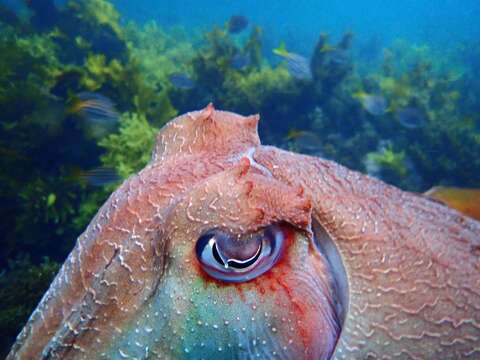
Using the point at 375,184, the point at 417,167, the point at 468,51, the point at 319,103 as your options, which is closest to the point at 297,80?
the point at 319,103

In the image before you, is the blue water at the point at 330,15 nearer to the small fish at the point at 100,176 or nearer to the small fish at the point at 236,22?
the small fish at the point at 236,22

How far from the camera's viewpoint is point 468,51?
3017cm

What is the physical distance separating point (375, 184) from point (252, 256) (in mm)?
736

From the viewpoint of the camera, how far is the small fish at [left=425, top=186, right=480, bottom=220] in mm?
2428

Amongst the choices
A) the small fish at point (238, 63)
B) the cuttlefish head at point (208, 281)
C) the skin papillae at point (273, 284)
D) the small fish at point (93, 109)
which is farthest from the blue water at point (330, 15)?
the cuttlefish head at point (208, 281)

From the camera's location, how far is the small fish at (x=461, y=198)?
2.43 metres

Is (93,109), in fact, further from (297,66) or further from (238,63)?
(297,66)

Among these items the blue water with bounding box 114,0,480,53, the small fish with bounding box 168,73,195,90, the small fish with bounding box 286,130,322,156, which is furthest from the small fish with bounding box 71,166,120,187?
the blue water with bounding box 114,0,480,53

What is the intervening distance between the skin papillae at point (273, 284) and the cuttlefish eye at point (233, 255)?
0.03 m

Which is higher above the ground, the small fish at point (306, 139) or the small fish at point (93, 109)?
the small fish at point (306, 139)

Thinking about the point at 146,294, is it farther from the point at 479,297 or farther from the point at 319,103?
the point at 319,103

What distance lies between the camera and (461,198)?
2527 mm

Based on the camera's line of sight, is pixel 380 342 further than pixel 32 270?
No

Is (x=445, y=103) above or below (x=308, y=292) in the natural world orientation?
above
